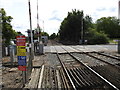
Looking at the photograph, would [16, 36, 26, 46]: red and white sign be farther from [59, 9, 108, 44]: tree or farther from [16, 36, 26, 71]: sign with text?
[59, 9, 108, 44]: tree

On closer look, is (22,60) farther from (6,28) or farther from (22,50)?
(6,28)

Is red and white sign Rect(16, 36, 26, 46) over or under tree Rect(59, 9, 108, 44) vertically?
under

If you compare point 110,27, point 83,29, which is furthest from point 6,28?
point 110,27

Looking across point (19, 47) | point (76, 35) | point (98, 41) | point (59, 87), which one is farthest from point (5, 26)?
point (76, 35)

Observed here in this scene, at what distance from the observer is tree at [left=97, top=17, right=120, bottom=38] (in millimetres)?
79812

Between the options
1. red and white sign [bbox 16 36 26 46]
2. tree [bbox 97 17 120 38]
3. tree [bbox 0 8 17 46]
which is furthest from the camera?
tree [bbox 97 17 120 38]

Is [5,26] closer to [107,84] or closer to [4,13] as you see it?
[4,13]

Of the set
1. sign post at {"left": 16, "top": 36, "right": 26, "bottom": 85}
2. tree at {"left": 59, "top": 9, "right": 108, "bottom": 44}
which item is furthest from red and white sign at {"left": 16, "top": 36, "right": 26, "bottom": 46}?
tree at {"left": 59, "top": 9, "right": 108, "bottom": 44}

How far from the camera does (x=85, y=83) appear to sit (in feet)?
17.9

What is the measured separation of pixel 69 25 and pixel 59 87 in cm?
4496

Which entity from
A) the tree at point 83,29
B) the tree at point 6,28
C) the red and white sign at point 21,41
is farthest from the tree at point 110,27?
the red and white sign at point 21,41

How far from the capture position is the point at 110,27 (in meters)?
81.4

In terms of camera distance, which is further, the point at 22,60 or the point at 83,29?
the point at 83,29

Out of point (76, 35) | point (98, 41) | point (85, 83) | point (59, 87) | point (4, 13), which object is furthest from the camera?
point (76, 35)
